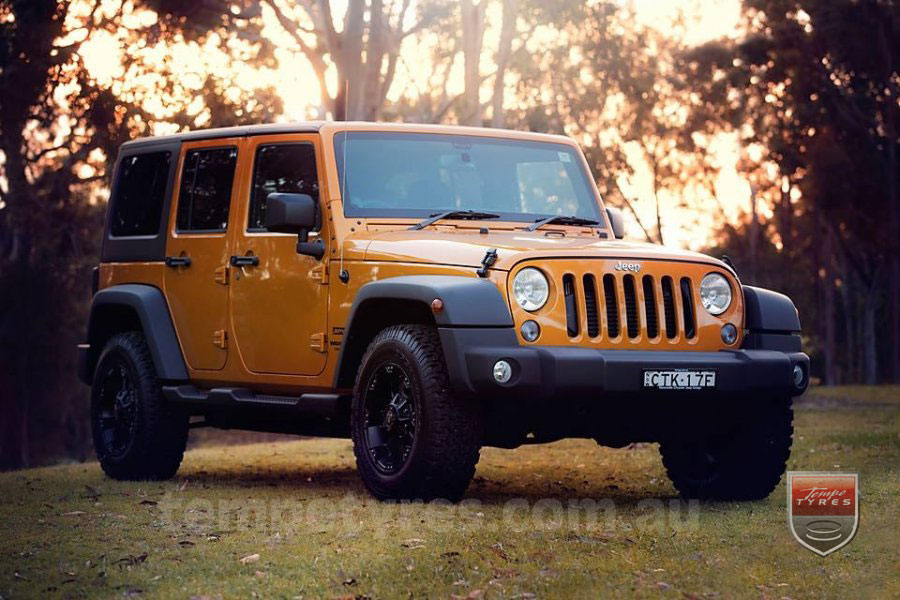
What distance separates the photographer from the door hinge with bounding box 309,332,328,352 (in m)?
8.73

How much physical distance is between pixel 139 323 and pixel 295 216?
246 cm

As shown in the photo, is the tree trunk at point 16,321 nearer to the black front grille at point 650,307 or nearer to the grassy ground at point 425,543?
the grassy ground at point 425,543

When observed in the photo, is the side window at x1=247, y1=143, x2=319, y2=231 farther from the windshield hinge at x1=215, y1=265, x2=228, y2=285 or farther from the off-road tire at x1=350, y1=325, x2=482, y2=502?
the off-road tire at x1=350, y1=325, x2=482, y2=502

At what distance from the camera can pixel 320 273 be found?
873 cm

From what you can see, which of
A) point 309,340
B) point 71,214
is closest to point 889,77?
point 71,214

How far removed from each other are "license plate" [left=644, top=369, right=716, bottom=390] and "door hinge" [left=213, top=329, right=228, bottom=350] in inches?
125

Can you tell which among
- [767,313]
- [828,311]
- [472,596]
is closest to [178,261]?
[767,313]

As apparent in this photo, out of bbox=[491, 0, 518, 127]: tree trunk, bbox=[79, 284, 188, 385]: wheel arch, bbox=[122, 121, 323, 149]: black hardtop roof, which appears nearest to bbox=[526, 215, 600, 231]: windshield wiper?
bbox=[122, 121, 323, 149]: black hardtop roof

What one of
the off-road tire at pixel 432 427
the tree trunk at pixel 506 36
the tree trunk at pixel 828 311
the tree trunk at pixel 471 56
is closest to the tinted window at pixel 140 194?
the off-road tire at pixel 432 427

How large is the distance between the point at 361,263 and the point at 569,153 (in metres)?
2.03

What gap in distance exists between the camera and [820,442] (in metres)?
12.7

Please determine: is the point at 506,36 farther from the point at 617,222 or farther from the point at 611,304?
the point at 611,304

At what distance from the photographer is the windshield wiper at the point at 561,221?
880 centimetres

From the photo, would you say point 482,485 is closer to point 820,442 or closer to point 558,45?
point 820,442
